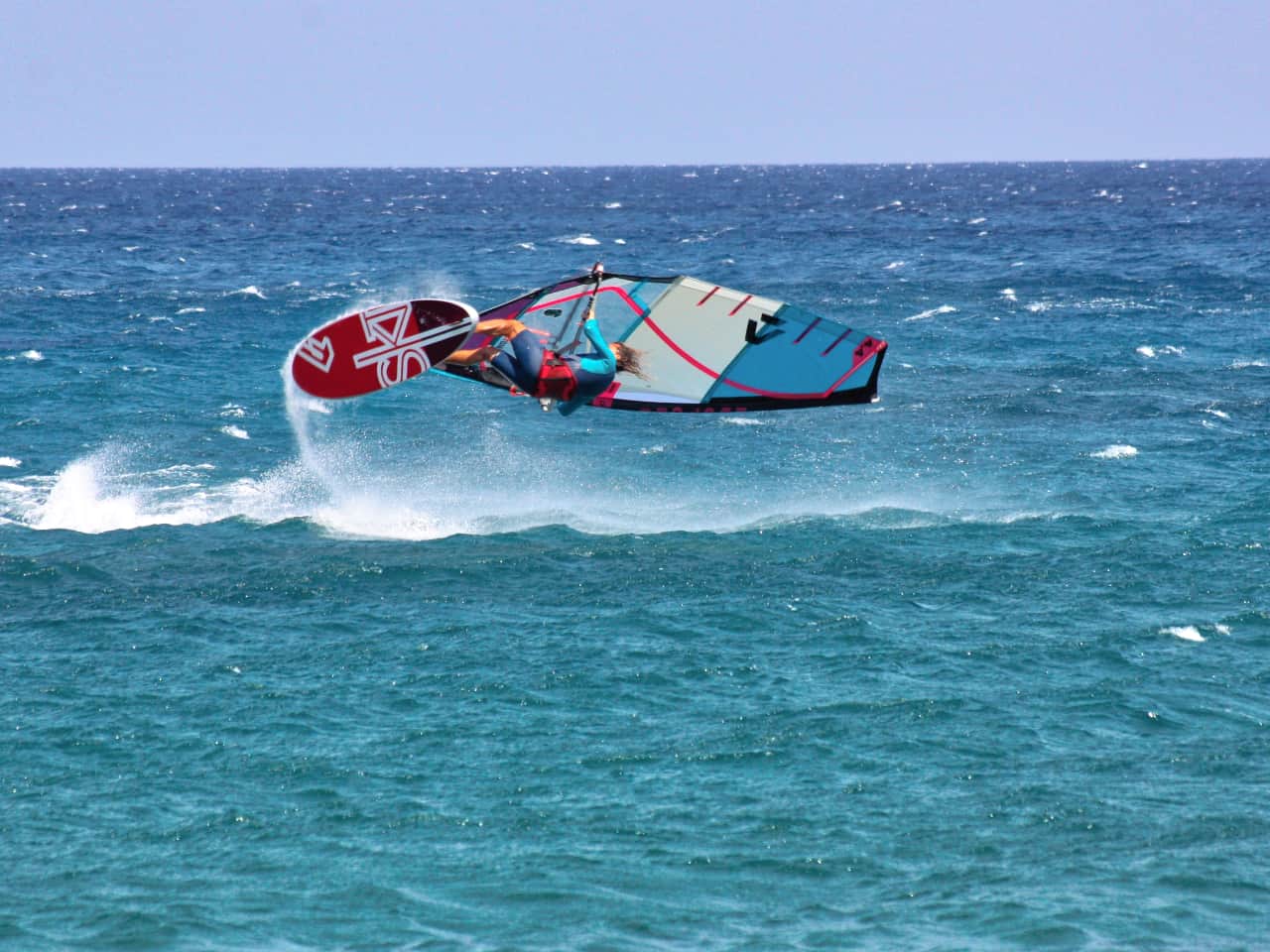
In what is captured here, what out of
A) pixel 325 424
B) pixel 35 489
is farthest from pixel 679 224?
pixel 35 489

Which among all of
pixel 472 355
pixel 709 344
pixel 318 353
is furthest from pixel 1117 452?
pixel 318 353

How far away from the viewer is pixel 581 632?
36438 millimetres

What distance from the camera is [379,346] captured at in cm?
2908

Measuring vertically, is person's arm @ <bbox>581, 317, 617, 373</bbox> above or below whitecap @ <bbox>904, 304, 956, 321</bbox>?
above

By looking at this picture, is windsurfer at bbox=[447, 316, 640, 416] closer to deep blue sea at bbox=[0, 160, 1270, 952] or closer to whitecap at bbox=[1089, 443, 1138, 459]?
deep blue sea at bbox=[0, 160, 1270, 952]

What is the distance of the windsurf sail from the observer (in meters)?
31.5

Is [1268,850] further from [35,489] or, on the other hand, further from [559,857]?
[35,489]

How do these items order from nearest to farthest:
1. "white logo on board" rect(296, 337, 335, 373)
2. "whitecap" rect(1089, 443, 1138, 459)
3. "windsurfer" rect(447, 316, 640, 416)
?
"white logo on board" rect(296, 337, 335, 373)
"windsurfer" rect(447, 316, 640, 416)
"whitecap" rect(1089, 443, 1138, 459)

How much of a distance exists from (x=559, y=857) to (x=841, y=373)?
42.1 feet

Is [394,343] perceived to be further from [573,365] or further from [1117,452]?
[1117,452]

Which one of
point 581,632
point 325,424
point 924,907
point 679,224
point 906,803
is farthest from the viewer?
point 679,224

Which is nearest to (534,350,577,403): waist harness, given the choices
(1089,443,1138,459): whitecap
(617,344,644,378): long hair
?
(617,344,644,378): long hair

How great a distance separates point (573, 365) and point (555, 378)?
533 millimetres

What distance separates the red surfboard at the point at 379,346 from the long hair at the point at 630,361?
446cm
